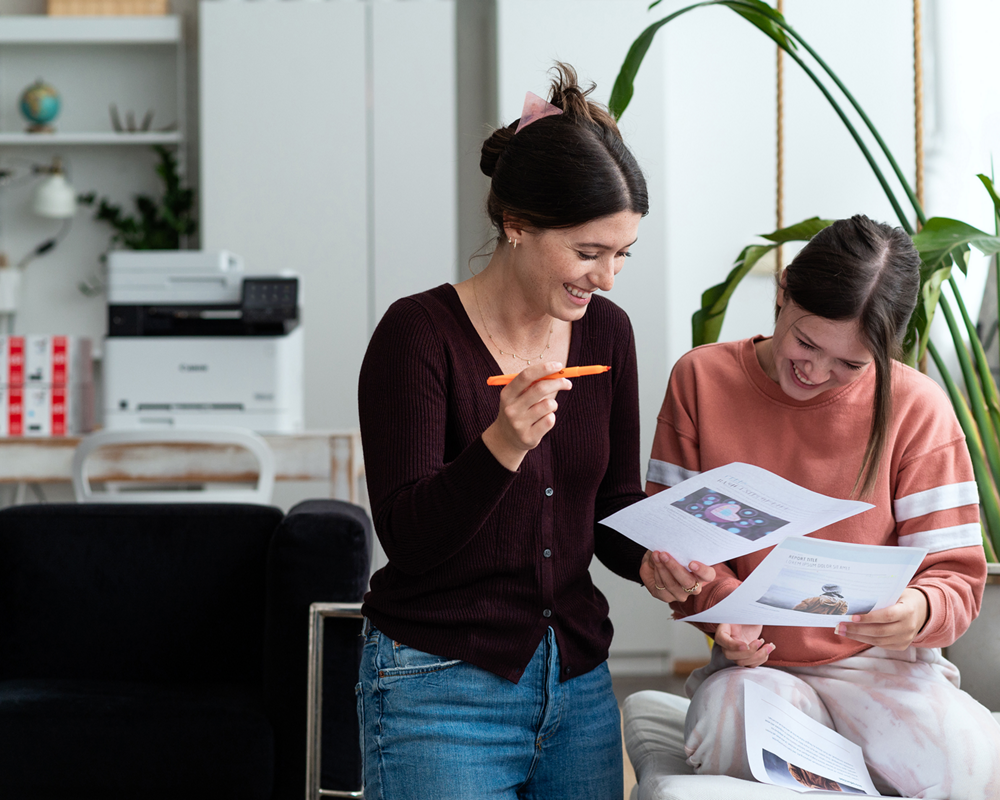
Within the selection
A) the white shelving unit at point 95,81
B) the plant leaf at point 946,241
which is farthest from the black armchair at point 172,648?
the white shelving unit at point 95,81

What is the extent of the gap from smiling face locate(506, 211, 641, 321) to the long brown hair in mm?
287

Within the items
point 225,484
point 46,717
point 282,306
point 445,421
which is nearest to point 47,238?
point 225,484

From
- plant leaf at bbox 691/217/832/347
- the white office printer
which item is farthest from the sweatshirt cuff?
the white office printer

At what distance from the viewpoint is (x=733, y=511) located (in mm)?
1005

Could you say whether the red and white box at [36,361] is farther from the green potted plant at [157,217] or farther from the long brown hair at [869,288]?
the long brown hair at [869,288]

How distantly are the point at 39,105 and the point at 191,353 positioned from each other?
72.8 inches

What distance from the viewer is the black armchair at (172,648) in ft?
5.24

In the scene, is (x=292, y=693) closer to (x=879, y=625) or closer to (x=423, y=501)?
(x=423, y=501)

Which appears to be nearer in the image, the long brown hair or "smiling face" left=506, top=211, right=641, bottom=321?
"smiling face" left=506, top=211, right=641, bottom=321

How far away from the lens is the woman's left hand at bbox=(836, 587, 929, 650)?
1.08 meters

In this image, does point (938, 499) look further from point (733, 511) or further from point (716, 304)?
point (716, 304)

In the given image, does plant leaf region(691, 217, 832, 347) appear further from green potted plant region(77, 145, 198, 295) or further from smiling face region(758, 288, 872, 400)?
green potted plant region(77, 145, 198, 295)

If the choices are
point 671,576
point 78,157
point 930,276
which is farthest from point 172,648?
point 78,157

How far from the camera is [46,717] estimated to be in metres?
1.60
